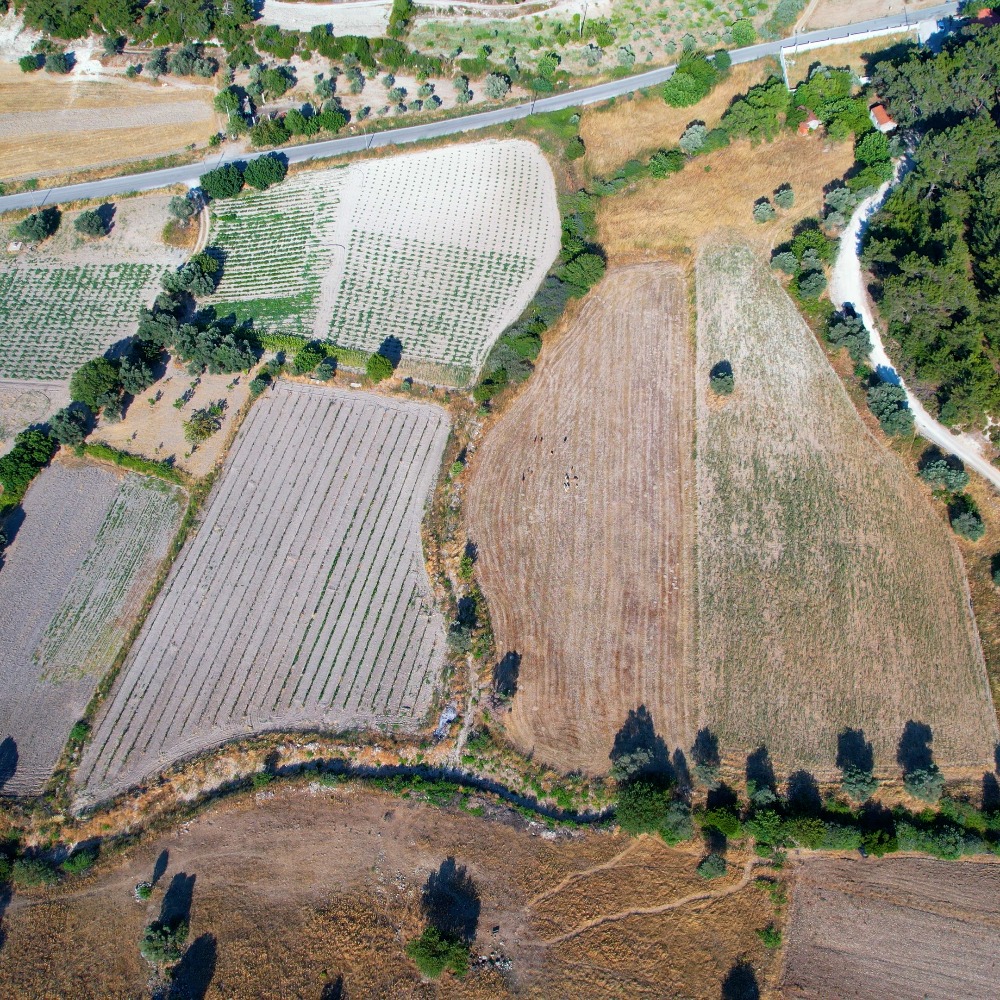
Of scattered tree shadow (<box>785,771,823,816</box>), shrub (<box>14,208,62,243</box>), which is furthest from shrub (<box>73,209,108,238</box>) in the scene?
scattered tree shadow (<box>785,771,823,816</box>)

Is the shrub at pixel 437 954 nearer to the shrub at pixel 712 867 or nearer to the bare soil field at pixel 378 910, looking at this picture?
the bare soil field at pixel 378 910

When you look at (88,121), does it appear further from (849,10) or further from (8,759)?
(849,10)

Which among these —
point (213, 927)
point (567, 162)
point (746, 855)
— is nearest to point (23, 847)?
point (213, 927)

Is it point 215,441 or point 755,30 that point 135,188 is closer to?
point 215,441

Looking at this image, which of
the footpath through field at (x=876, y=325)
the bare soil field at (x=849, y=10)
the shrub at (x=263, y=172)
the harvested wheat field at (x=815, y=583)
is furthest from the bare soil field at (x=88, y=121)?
the bare soil field at (x=849, y=10)

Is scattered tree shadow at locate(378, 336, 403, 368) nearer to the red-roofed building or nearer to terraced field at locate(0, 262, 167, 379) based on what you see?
terraced field at locate(0, 262, 167, 379)

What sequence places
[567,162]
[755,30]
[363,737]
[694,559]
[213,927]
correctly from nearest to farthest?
1. [213,927]
2. [363,737]
3. [694,559]
4. [567,162]
5. [755,30]
